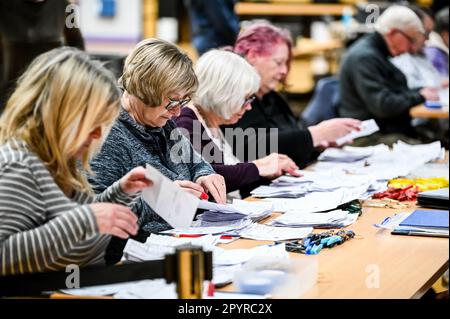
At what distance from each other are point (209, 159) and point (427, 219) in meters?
1.05

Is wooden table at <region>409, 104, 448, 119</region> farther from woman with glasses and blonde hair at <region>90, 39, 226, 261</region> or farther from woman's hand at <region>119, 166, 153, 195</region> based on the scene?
woman's hand at <region>119, 166, 153, 195</region>

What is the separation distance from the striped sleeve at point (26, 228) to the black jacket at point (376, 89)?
3.90 meters

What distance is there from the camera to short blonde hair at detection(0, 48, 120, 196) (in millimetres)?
2127

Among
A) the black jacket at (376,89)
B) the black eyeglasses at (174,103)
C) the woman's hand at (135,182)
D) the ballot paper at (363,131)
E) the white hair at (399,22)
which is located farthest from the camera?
the white hair at (399,22)

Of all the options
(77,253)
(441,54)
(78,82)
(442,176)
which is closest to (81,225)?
(77,253)

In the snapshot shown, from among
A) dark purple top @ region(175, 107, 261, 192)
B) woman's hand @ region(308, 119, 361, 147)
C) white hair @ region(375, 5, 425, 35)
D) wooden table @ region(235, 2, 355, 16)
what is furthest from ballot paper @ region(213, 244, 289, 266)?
wooden table @ region(235, 2, 355, 16)

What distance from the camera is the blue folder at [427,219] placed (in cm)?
280

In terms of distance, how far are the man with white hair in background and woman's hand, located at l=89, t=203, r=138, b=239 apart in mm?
3760

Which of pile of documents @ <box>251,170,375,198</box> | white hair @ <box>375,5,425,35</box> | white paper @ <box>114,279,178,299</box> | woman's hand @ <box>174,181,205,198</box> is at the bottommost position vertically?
pile of documents @ <box>251,170,375,198</box>

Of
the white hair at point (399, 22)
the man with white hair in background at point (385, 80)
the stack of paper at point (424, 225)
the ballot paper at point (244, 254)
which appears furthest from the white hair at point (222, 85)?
the white hair at point (399, 22)

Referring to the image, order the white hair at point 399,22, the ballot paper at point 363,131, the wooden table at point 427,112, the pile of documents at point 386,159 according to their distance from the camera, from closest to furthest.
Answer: the pile of documents at point 386,159 → the ballot paper at point 363,131 → the wooden table at point 427,112 → the white hair at point 399,22

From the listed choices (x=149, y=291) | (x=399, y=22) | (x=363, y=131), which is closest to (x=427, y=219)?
(x=149, y=291)

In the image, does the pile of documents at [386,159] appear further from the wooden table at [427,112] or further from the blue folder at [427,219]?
the wooden table at [427,112]
